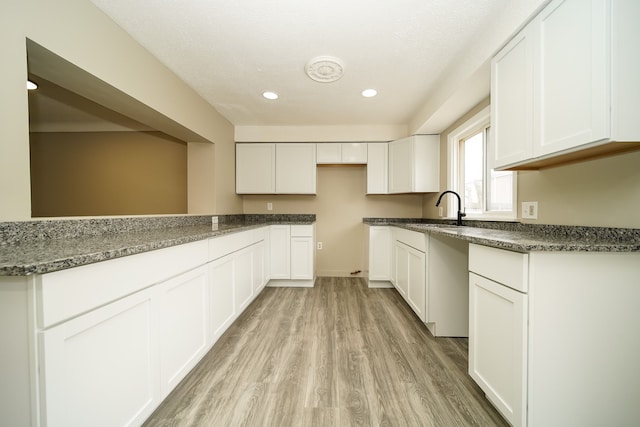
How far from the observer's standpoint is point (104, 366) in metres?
0.87

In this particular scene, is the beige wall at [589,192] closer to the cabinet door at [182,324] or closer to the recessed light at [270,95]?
the cabinet door at [182,324]

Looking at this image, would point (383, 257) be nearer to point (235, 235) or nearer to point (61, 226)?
point (235, 235)

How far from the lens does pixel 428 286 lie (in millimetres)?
2039

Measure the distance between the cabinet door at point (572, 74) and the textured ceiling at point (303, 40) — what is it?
461 mm

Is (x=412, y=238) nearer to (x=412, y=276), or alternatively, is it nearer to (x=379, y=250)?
(x=412, y=276)

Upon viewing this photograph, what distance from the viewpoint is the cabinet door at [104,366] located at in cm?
71

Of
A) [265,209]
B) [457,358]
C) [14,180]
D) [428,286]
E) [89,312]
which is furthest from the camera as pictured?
[265,209]

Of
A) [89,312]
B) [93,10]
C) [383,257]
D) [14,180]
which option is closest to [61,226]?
[14,180]

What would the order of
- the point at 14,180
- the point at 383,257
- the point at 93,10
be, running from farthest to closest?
the point at 383,257, the point at 93,10, the point at 14,180

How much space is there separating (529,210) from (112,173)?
15.7 ft

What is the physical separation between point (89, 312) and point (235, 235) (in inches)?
51.5

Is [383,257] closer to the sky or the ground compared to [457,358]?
closer to the sky

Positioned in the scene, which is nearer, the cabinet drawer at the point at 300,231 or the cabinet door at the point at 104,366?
the cabinet door at the point at 104,366

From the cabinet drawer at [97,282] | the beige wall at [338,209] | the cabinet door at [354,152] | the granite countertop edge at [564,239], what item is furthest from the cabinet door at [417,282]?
the cabinet drawer at [97,282]
